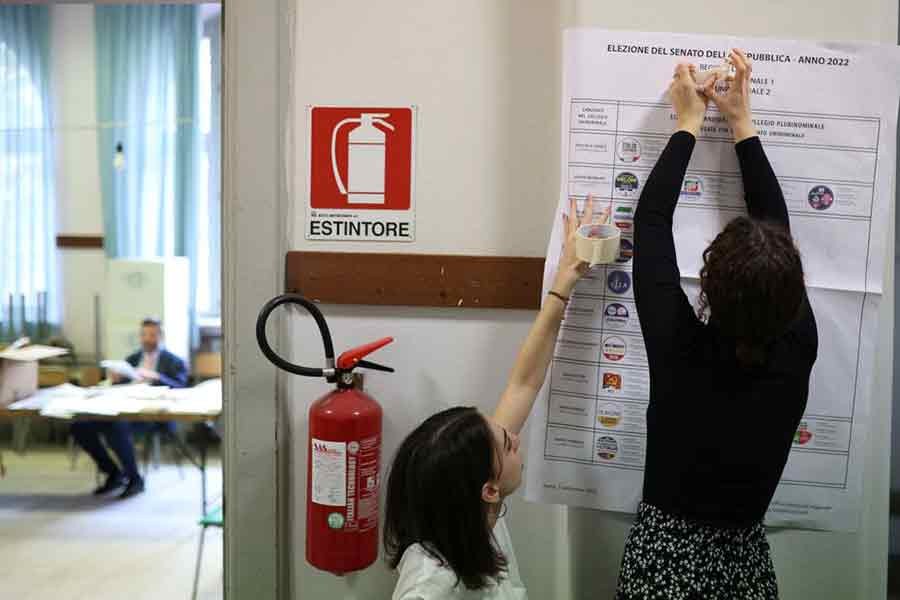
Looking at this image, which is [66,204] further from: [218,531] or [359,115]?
[359,115]

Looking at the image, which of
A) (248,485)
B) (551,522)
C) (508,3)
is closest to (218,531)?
(248,485)

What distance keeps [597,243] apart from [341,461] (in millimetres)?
688

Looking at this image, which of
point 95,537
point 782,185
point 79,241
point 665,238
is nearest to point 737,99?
point 782,185

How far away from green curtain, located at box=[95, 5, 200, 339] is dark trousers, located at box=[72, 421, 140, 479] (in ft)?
3.11

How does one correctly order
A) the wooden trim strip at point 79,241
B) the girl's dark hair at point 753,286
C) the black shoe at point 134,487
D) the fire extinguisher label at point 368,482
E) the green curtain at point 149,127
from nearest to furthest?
1. the girl's dark hair at point 753,286
2. the fire extinguisher label at point 368,482
3. the black shoe at point 134,487
4. the green curtain at point 149,127
5. the wooden trim strip at point 79,241

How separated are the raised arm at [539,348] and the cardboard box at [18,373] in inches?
146

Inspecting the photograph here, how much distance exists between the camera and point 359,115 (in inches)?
61.8

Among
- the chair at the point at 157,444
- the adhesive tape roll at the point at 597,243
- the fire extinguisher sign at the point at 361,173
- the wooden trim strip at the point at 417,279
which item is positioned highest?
the fire extinguisher sign at the point at 361,173

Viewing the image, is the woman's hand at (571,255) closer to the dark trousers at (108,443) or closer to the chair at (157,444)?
the dark trousers at (108,443)

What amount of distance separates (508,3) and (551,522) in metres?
1.19

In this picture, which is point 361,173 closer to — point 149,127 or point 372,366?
point 372,366

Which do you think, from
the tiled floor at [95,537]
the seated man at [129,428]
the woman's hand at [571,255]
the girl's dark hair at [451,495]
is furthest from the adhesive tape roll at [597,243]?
the seated man at [129,428]

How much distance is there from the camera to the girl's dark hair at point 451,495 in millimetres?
1090

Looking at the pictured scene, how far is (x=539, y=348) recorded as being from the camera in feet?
4.64
